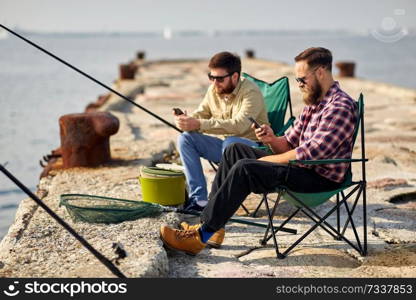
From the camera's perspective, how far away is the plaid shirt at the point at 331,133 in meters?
3.77

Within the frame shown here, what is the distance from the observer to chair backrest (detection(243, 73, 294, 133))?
17.0 ft

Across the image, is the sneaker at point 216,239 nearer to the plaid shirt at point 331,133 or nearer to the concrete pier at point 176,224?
the concrete pier at point 176,224

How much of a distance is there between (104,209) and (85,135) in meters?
1.76

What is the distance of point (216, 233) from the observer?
420 cm

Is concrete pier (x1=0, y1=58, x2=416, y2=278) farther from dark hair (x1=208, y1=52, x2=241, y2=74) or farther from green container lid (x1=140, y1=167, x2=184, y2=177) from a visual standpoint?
dark hair (x1=208, y1=52, x2=241, y2=74)

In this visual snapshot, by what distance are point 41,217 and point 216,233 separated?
127cm

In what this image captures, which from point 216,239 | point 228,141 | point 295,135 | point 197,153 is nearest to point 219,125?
point 228,141

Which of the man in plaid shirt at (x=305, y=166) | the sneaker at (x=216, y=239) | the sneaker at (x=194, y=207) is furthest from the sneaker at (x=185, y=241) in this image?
the sneaker at (x=194, y=207)

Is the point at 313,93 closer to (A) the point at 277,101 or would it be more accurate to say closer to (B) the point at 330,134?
(B) the point at 330,134

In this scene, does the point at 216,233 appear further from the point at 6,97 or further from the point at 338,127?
the point at 6,97

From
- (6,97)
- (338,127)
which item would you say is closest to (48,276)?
(338,127)

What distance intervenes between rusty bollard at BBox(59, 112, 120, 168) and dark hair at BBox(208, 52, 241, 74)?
1.61 m

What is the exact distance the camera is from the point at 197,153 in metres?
4.79

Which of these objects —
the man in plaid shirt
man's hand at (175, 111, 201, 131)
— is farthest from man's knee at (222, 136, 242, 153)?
the man in plaid shirt
